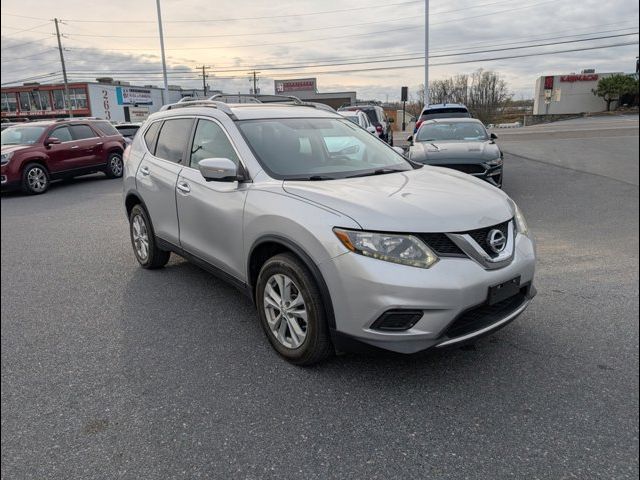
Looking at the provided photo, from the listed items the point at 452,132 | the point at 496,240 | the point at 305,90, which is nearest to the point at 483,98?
the point at 452,132

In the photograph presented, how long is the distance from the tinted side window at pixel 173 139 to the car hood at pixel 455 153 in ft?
14.6

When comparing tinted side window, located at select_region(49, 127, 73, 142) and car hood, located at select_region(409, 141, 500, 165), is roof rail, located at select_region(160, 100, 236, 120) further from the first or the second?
tinted side window, located at select_region(49, 127, 73, 142)

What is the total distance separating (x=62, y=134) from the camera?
469 inches

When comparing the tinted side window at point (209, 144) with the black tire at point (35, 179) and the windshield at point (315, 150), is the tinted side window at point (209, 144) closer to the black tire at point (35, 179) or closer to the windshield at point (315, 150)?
the windshield at point (315, 150)

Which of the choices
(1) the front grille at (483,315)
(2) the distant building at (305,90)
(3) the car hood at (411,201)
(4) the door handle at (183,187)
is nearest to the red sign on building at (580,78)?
(3) the car hood at (411,201)

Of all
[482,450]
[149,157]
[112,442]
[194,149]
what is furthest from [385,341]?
[149,157]

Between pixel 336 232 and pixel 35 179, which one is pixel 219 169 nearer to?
pixel 336 232

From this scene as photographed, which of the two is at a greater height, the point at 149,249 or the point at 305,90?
the point at 305,90

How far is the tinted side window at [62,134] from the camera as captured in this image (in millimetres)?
11719

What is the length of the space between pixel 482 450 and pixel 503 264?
1.02m

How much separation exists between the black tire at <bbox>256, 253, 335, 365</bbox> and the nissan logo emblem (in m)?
1.03

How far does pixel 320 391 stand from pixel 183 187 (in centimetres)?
216

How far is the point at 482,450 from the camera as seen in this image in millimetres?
2311

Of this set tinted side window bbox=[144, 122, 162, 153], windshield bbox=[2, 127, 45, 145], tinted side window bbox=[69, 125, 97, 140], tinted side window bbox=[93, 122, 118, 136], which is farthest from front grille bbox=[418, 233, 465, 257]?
tinted side window bbox=[93, 122, 118, 136]
